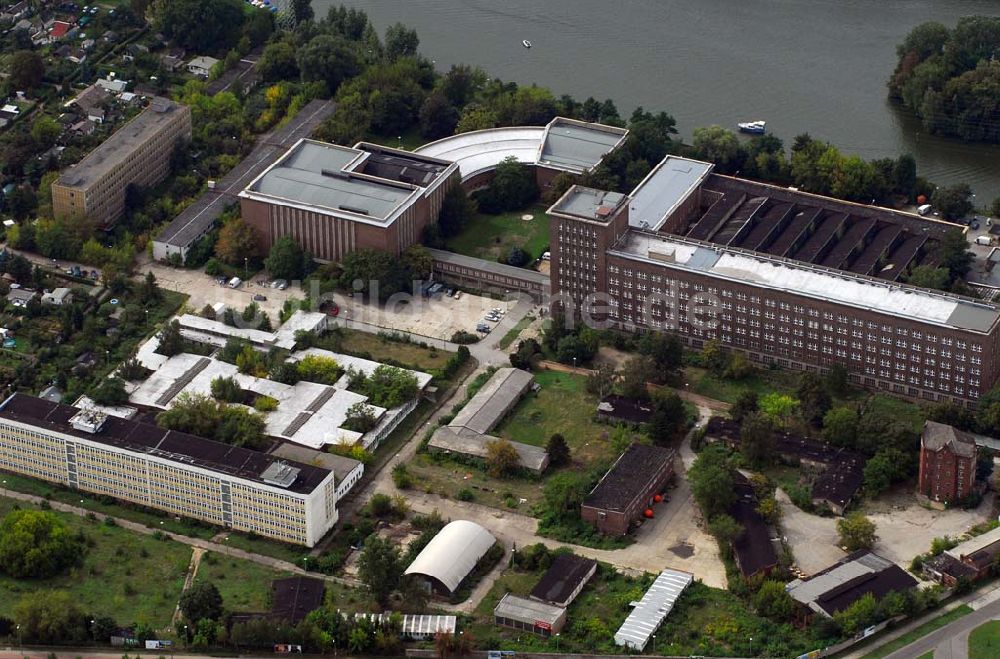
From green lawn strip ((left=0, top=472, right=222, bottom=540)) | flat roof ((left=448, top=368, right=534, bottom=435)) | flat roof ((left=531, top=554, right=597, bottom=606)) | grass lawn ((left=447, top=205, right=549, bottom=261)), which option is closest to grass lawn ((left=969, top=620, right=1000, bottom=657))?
flat roof ((left=531, top=554, right=597, bottom=606))

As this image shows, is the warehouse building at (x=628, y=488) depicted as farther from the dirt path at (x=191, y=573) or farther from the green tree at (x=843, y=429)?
the dirt path at (x=191, y=573)

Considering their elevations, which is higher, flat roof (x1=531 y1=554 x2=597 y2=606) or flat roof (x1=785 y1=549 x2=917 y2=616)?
flat roof (x1=785 y1=549 x2=917 y2=616)

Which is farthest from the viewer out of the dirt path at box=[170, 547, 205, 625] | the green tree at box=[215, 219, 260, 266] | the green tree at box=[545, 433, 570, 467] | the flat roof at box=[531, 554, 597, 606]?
the green tree at box=[215, 219, 260, 266]

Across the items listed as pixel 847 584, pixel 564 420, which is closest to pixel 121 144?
pixel 564 420

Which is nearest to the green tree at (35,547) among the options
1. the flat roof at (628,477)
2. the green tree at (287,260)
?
the flat roof at (628,477)

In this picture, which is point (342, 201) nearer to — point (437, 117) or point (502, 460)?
point (437, 117)

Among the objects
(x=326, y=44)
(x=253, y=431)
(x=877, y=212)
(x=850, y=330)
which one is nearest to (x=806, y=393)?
(x=850, y=330)

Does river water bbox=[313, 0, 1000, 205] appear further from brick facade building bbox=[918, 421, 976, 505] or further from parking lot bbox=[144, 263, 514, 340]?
brick facade building bbox=[918, 421, 976, 505]
